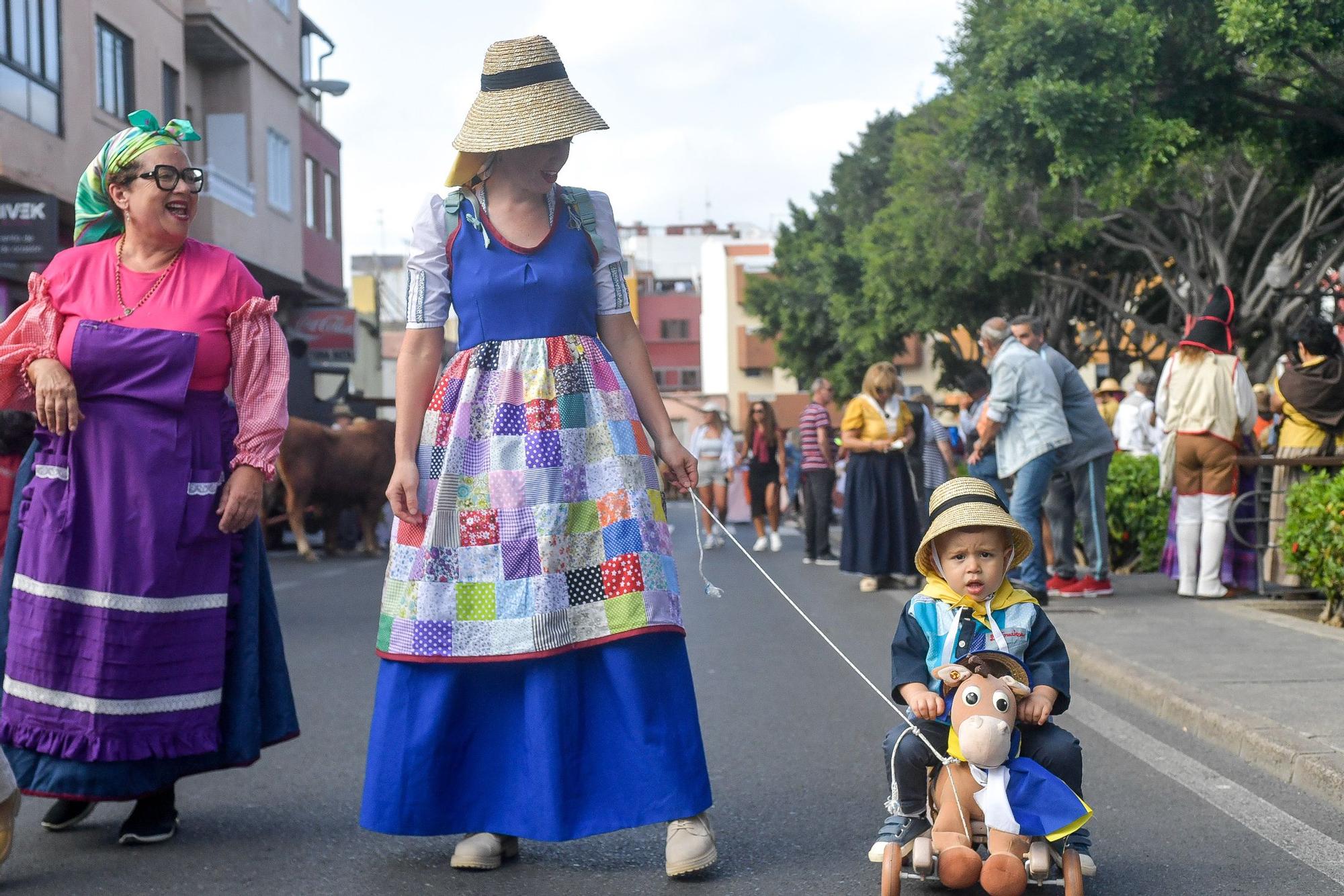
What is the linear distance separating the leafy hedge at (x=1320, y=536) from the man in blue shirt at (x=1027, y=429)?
1.53 m

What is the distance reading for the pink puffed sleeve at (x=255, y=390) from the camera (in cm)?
504

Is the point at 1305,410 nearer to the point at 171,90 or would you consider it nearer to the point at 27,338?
the point at 27,338

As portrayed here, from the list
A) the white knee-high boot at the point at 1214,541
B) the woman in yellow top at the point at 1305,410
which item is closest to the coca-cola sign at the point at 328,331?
the white knee-high boot at the point at 1214,541

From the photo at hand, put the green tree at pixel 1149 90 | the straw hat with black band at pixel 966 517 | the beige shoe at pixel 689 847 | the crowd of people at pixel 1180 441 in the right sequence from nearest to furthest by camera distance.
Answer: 1. the straw hat with black band at pixel 966 517
2. the beige shoe at pixel 689 847
3. the crowd of people at pixel 1180 441
4. the green tree at pixel 1149 90

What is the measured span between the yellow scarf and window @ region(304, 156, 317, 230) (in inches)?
1251

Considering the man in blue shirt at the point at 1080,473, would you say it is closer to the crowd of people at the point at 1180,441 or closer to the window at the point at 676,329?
the crowd of people at the point at 1180,441

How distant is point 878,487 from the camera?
1434 centimetres

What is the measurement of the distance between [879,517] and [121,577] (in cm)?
986

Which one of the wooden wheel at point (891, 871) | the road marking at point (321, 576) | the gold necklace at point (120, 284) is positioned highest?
the gold necklace at point (120, 284)

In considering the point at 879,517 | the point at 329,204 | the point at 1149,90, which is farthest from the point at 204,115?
the point at 1149,90

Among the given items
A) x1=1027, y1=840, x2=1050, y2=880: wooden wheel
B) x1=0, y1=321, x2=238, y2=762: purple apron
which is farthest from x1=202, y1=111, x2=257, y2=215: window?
x1=1027, y1=840, x2=1050, y2=880: wooden wheel

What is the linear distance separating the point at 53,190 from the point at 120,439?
16.6 metres

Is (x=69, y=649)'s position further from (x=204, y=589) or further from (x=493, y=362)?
(x=493, y=362)

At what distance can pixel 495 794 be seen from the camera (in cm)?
453
